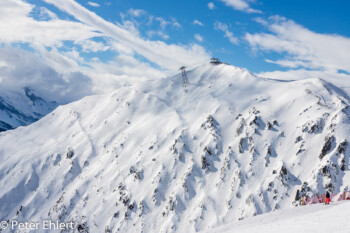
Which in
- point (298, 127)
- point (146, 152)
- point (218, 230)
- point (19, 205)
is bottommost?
point (19, 205)

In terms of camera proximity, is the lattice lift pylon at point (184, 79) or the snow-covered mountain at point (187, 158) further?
the lattice lift pylon at point (184, 79)

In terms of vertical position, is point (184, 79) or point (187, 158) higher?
point (184, 79)

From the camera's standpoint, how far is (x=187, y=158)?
12038cm

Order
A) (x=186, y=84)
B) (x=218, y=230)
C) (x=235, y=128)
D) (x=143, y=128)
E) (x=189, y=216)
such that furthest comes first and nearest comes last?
1. (x=186, y=84)
2. (x=143, y=128)
3. (x=235, y=128)
4. (x=189, y=216)
5. (x=218, y=230)

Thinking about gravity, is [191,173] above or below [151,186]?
above

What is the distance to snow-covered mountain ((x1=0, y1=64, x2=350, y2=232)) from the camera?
102 m

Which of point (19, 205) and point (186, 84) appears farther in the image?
point (186, 84)

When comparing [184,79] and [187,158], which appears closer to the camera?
[187,158]

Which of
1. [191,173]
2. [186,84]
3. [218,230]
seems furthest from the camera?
[186,84]

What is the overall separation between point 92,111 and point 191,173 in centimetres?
8116

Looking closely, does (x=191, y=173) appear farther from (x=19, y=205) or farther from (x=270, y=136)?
(x=19, y=205)

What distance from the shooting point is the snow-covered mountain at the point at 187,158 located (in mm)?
101688

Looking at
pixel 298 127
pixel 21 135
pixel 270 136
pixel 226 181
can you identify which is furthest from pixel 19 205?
pixel 298 127

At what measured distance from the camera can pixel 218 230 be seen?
41250 millimetres
